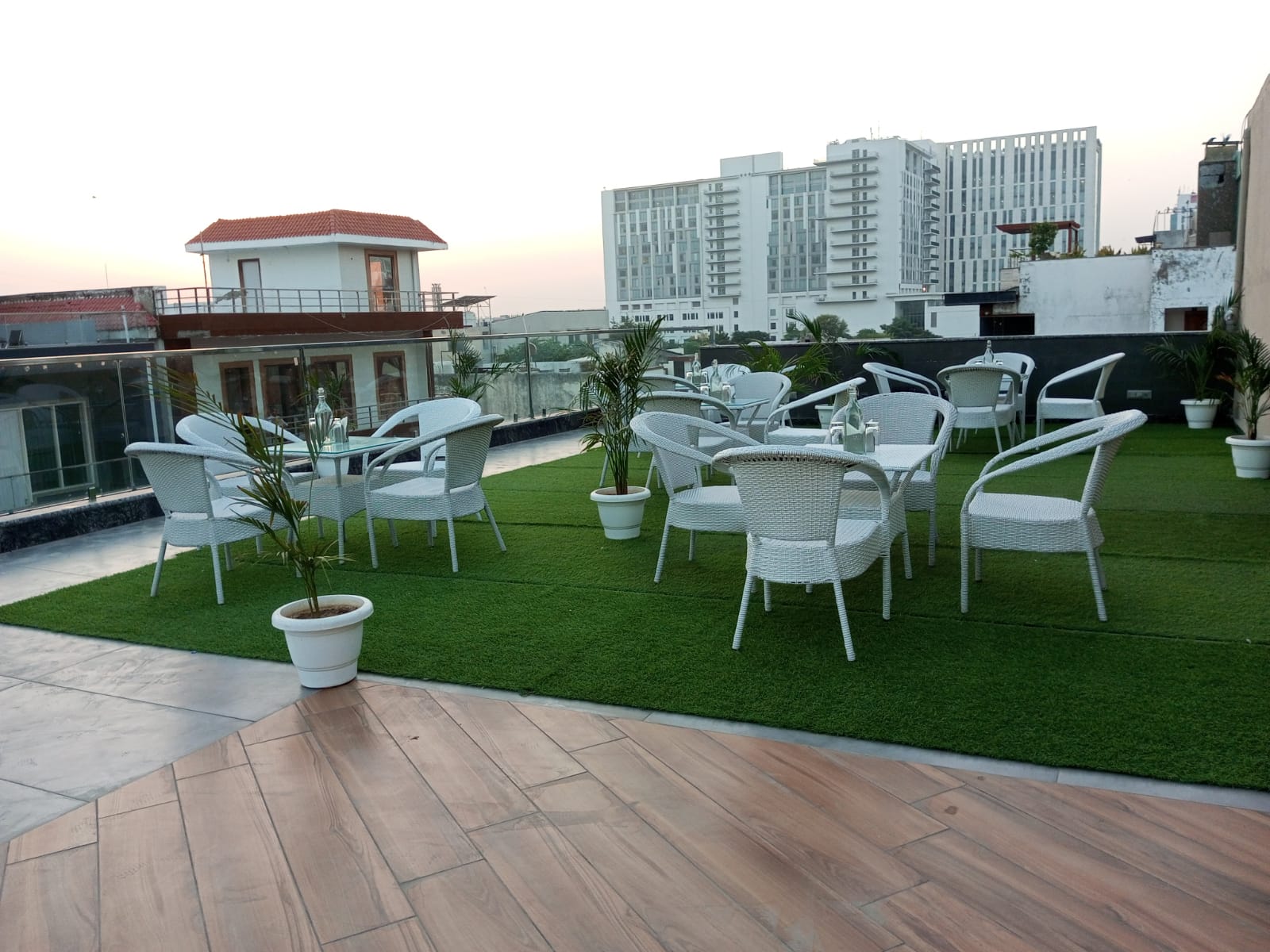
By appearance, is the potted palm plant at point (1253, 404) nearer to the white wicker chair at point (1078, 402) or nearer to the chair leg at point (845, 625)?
the white wicker chair at point (1078, 402)

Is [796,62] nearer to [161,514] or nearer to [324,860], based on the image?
[161,514]

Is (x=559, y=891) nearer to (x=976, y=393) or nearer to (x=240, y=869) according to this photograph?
(x=240, y=869)

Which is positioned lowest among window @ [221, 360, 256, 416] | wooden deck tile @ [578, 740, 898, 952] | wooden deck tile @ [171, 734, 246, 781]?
wooden deck tile @ [171, 734, 246, 781]

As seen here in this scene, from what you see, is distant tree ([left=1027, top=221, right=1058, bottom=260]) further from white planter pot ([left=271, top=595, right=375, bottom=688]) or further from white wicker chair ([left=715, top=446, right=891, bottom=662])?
white planter pot ([left=271, top=595, right=375, bottom=688])

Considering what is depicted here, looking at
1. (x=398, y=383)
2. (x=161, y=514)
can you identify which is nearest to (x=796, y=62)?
(x=398, y=383)

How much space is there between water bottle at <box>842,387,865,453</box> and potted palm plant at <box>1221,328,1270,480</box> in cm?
360

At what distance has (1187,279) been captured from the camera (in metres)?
23.8

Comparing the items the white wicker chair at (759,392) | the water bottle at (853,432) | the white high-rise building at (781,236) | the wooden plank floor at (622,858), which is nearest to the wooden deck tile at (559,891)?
the wooden plank floor at (622,858)

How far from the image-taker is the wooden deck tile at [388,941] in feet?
6.57

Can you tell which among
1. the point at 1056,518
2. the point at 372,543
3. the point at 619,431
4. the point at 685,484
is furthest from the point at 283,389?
the point at 1056,518

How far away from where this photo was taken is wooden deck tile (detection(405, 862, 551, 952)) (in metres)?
2.01

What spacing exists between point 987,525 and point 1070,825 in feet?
5.51

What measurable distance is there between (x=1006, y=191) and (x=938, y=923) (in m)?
135

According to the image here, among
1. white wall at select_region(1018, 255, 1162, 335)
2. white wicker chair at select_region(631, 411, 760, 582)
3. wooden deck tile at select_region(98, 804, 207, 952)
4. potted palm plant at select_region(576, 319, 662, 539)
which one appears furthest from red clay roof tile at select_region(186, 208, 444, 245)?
wooden deck tile at select_region(98, 804, 207, 952)
